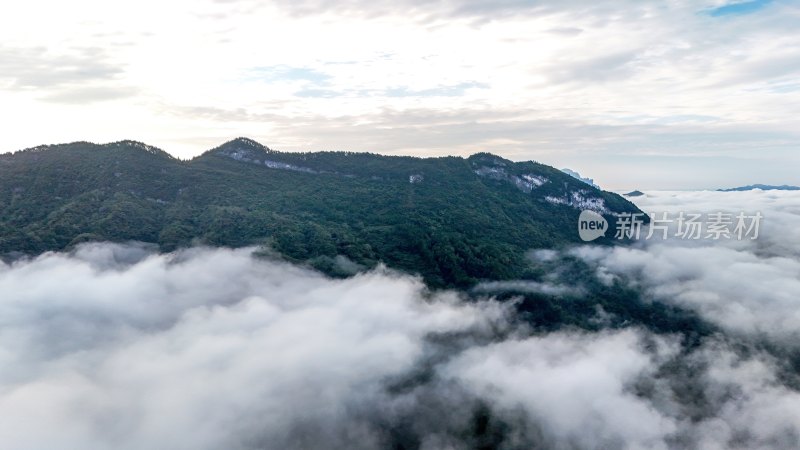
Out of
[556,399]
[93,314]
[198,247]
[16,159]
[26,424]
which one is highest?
[16,159]

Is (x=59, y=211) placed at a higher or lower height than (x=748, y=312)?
higher

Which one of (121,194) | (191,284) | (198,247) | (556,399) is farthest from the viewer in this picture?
(121,194)

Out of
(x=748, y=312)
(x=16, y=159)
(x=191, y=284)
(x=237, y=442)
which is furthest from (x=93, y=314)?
(x=748, y=312)

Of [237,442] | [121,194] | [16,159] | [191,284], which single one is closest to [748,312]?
[237,442]

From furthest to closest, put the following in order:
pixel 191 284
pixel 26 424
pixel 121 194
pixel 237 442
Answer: pixel 121 194 → pixel 191 284 → pixel 237 442 → pixel 26 424

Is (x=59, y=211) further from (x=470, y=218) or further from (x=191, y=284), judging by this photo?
(x=470, y=218)

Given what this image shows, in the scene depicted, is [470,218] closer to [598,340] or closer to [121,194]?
[598,340]

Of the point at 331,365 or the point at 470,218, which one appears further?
the point at 470,218
